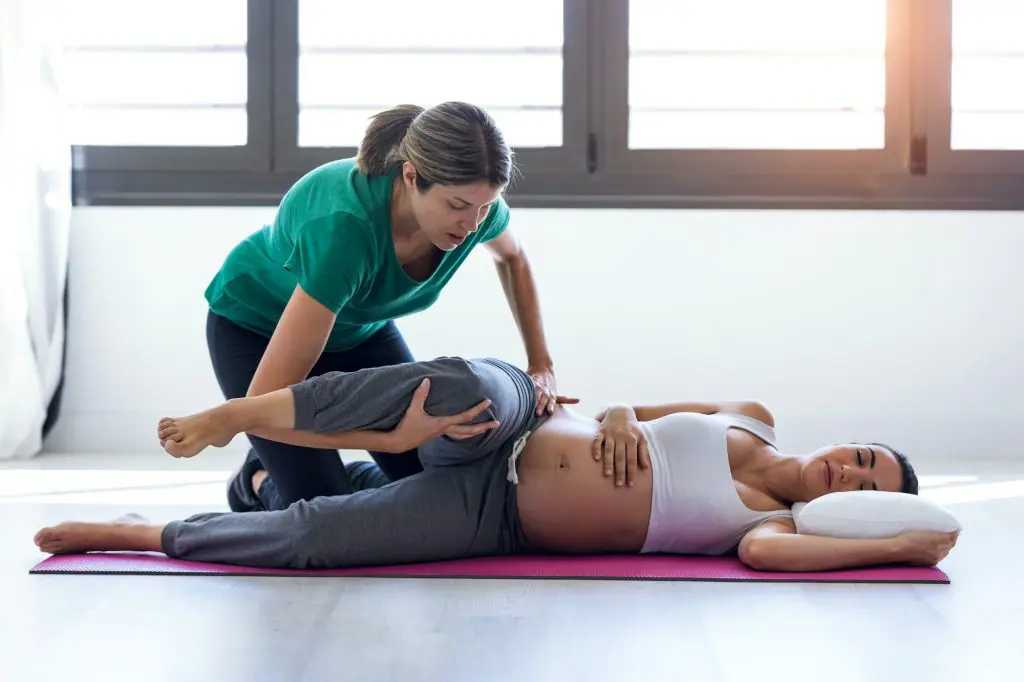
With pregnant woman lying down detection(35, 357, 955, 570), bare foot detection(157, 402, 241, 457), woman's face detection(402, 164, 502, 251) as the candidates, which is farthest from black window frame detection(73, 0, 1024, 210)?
bare foot detection(157, 402, 241, 457)

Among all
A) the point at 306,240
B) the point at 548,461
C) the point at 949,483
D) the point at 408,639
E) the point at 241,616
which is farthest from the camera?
the point at 949,483

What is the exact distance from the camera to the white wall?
3.90 meters

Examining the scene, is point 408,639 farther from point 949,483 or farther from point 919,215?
point 919,215

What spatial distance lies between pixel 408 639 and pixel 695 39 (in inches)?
112

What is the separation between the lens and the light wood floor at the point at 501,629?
5.29ft

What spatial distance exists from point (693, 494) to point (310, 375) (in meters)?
0.87

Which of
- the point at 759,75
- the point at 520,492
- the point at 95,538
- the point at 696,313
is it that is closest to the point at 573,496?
the point at 520,492

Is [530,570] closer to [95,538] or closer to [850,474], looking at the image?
[850,474]

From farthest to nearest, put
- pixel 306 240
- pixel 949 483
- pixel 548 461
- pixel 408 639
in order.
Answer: pixel 949 483
pixel 548 461
pixel 306 240
pixel 408 639

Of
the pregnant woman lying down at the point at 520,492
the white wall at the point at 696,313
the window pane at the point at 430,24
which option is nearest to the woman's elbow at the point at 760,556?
the pregnant woman lying down at the point at 520,492

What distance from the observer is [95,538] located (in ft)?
7.36

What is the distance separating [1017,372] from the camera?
390cm

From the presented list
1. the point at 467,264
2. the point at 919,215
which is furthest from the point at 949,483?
the point at 467,264

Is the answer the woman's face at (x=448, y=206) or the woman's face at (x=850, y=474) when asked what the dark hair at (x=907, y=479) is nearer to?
the woman's face at (x=850, y=474)
